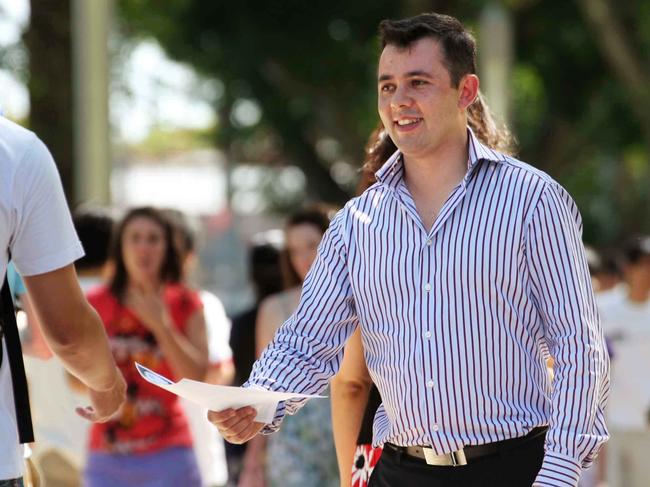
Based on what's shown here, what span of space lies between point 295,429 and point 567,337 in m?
3.04

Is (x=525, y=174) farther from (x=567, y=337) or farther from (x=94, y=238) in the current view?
(x=94, y=238)

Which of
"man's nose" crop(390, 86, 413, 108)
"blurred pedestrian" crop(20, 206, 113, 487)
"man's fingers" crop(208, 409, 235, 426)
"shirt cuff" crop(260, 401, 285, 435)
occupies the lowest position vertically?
"blurred pedestrian" crop(20, 206, 113, 487)

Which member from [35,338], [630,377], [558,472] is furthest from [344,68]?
[558,472]

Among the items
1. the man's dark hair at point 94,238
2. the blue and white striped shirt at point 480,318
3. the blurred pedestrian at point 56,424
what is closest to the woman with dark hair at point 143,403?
the blurred pedestrian at point 56,424

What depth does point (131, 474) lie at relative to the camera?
6.66 m

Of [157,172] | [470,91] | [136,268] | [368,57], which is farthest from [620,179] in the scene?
[470,91]

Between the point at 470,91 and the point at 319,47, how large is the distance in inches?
605

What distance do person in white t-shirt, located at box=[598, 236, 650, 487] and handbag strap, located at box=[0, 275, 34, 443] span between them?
6377 millimetres

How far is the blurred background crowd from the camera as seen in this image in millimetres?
6988

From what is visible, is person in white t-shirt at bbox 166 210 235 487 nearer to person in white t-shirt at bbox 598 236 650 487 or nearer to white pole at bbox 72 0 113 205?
person in white t-shirt at bbox 598 236 650 487

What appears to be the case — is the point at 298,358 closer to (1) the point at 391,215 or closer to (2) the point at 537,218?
(1) the point at 391,215

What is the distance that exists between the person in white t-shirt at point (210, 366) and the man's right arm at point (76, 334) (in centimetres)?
245

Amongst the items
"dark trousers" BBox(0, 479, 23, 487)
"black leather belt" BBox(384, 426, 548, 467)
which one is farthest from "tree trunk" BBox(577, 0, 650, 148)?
"dark trousers" BBox(0, 479, 23, 487)

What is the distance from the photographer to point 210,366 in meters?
7.06
